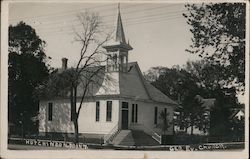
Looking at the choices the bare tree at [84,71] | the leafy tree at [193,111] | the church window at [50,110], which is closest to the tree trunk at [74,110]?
the bare tree at [84,71]

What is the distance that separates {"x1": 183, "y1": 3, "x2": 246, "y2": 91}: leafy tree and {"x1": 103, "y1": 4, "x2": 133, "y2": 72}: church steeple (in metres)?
0.33

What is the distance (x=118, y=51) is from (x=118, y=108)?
30 centimetres

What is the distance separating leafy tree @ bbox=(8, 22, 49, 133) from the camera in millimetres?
3453

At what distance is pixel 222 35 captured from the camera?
11.5 ft

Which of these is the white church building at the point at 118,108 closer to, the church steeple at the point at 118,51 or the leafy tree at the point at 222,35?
the church steeple at the point at 118,51

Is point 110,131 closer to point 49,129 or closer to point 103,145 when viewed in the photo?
point 103,145

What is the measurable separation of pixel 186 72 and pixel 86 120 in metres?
0.57

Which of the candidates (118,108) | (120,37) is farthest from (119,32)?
(118,108)

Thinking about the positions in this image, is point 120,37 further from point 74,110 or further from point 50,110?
point 50,110

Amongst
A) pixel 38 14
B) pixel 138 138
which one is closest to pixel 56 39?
pixel 38 14

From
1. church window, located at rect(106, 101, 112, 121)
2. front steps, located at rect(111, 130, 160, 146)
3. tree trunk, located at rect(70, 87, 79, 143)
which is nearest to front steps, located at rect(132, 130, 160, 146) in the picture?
front steps, located at rect(111, 130, 160, 146)

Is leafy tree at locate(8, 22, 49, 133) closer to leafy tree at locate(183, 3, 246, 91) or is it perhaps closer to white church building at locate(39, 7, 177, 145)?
white church building at locate(39, 7, 177, 145)

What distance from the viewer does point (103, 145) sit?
3.48 m

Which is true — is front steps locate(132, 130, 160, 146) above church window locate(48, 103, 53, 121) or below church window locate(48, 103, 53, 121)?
below
